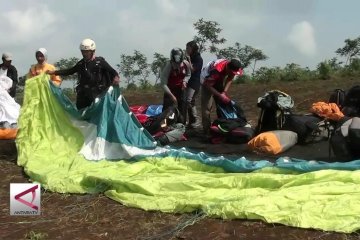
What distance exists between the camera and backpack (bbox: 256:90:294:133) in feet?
21.1

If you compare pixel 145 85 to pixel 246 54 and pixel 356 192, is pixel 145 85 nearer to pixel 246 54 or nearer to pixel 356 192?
pixel 246 54

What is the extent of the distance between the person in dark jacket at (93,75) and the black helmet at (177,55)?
3.20 feet

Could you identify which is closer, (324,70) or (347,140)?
(347,140)

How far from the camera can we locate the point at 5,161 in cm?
629

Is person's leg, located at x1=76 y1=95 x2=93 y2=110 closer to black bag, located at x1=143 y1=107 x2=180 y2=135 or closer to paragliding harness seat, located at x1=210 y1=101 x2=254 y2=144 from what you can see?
black bag, located at x1=143 y1=107 x2=180 y2=135

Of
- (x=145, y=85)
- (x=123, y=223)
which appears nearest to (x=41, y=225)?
(x=123, y=223)

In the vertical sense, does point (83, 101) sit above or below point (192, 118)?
above

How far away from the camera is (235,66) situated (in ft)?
22.5

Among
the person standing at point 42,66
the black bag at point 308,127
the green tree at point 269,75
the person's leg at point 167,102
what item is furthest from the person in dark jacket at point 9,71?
the green tree at point 269,75

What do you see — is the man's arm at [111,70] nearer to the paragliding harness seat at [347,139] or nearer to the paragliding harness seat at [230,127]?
the paragliding harness seat at [230,127]

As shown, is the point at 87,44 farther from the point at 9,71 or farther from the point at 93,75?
the point at 9,71

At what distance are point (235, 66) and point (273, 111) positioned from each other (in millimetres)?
846

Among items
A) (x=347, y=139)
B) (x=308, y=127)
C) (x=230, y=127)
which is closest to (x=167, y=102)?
(x=230, y=127)

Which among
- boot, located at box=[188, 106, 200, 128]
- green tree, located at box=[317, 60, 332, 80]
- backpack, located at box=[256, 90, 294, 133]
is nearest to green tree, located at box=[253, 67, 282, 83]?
green tree, located at box=[317, 60, 332, 80]
